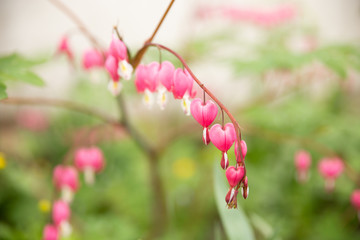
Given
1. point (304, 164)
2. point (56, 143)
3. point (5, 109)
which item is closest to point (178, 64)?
point (304, 164)

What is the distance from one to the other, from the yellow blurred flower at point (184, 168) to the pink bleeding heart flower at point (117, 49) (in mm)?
1721

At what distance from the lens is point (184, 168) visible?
8.39ft

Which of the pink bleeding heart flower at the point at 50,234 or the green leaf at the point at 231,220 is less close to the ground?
the green leaf at the point at 231,220

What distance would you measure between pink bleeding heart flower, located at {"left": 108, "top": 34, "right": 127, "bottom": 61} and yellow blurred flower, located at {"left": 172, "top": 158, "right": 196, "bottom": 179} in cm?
172

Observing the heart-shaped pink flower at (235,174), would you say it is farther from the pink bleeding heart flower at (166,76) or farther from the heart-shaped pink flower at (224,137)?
the pink bleeding heart flower at (166,76)

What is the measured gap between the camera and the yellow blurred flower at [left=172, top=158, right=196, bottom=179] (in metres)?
2.46

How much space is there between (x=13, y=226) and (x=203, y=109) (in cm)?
169

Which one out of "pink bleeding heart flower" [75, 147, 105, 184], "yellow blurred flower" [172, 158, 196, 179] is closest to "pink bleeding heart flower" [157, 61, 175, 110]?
"pink bleeding heart flower" [75, 147, 105, 184]

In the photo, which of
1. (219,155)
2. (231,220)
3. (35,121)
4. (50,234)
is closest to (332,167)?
(231,220)

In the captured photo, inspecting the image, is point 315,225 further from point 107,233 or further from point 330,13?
point 330,13

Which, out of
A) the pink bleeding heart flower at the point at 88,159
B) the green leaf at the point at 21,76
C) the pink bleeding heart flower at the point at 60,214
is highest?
the green leaf at the point at 21,76

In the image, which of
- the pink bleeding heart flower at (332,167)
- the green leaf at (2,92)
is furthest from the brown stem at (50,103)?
the pink bleeding heart flower at (332,167)

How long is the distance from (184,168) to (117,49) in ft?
6.16

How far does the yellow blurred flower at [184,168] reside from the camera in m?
2.46
